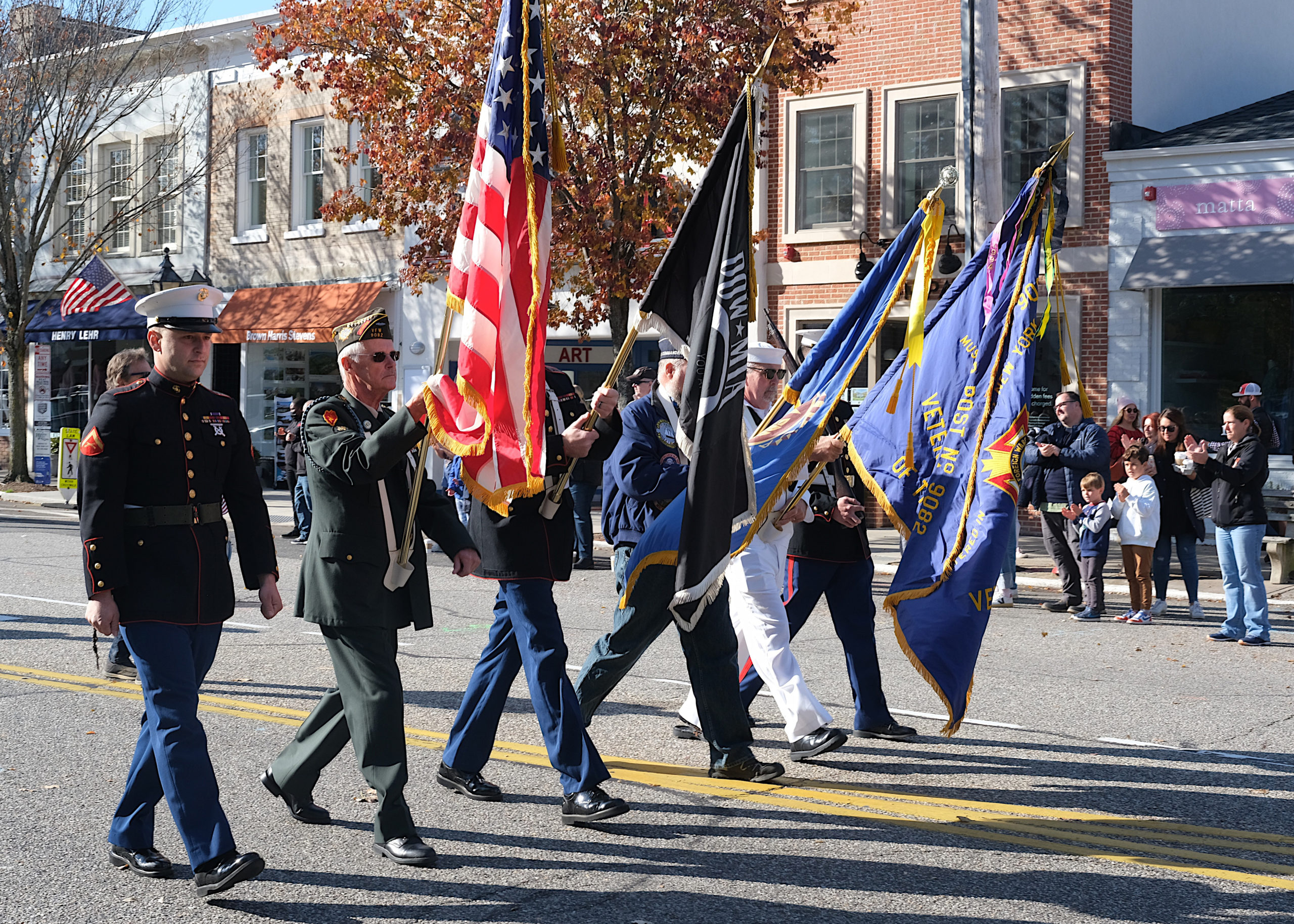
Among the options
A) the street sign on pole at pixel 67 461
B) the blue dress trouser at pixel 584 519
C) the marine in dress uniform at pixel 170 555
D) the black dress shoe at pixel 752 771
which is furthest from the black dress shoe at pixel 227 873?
the street sign on pole at pixel 67 461

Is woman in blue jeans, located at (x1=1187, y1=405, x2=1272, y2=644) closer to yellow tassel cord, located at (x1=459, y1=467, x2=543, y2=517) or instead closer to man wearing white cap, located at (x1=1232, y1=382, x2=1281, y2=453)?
man wearing white cap, located at (x1=1232, y1=382, x2=1281, y2=453)

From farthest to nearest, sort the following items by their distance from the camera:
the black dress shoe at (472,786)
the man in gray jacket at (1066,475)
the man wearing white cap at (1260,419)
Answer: the man wearing white cap at (1260,419) < the man in gray jacket at (1066,475) < the black dress shoe at (472,786)

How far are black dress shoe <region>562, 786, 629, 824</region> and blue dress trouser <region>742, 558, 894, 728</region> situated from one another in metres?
1.61

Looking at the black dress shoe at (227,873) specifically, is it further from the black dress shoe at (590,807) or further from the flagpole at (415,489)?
the black dress shoe at (590,807)

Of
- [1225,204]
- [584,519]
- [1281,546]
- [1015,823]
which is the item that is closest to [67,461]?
[584,519]

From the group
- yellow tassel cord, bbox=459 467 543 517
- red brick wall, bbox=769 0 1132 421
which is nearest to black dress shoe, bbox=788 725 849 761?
yellow tassel cord, bbox=459 467 543 517

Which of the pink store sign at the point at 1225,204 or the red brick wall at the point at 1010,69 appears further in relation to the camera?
the red brick wall at the point at 1010,69

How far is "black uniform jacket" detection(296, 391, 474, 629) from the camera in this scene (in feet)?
16.3

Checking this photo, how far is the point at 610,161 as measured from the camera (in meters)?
17.0

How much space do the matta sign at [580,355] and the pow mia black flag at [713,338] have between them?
16.5 m

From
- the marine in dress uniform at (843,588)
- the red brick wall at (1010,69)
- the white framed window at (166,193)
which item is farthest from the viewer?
the white framed window at (166,193)

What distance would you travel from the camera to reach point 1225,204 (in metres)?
17.1

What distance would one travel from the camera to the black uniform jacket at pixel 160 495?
472 cm

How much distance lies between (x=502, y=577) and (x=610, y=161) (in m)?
12.1
